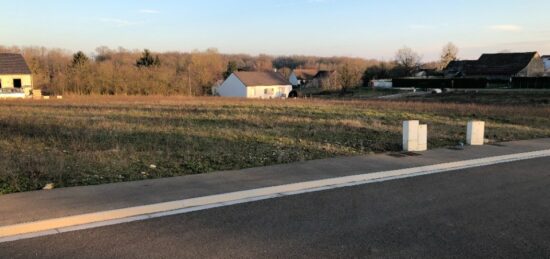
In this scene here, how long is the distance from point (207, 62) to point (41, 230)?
125m

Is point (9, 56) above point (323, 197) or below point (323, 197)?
above

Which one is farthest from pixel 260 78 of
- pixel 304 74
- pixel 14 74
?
pixel 304 74

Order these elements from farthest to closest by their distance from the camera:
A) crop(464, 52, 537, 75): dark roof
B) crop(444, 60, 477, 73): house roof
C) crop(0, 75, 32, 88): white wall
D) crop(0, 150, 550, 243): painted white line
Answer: crop(444, 60, 477, 73): house roof
crop(464, 52, 537, 75): dark roof
crop(0, 75, 32, 88): white wall
crop(0, 150, 550, 243): painted white line

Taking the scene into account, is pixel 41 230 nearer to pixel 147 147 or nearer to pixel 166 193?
pixel 166 193

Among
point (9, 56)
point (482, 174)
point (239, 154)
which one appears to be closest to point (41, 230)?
point (239, 154)

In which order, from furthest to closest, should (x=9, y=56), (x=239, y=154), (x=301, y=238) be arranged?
(x=9, y=56) → (x=239, y=154) → (x=301, y=238)

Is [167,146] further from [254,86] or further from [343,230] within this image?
[254,86]

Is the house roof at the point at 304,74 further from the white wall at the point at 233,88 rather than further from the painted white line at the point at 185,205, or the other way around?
the painted white line at the point at 185,205

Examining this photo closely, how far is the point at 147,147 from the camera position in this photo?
11.5m

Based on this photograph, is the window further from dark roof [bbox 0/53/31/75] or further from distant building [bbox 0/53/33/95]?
dark roof [bbox 0/53/31/75]

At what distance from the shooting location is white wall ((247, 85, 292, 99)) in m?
92.1

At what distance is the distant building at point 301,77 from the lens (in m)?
141

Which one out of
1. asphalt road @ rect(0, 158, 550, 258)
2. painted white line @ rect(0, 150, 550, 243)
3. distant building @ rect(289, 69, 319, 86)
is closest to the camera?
asphalt road @ rect(0, 158, 550, 258)

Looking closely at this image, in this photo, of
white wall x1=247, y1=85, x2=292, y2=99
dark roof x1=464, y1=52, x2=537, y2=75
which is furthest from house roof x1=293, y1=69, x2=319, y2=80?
dark roof x1=464, y1=52, x2=537, y2=75
